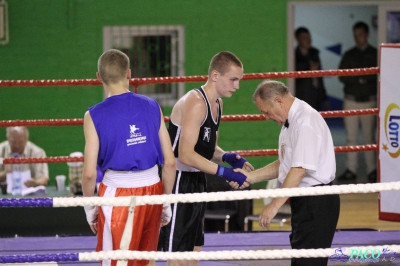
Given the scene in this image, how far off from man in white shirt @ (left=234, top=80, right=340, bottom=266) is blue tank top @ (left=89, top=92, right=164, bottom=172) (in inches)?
23.4

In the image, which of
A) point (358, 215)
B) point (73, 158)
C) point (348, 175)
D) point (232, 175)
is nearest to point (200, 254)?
point (232, 175)

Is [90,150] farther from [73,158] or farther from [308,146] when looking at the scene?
[73,158]

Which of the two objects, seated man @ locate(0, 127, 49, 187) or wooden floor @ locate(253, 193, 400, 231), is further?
wooden floor @ locate(253, 193, 400, 231)

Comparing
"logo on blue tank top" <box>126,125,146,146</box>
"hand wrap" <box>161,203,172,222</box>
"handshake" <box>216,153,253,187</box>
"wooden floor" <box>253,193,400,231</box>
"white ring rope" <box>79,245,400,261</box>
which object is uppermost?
"logo on blue tank top" <box>126,125,146,146</box>

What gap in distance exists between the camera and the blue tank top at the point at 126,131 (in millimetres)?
3242

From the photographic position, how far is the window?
9.03 m

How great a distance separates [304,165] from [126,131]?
81 cm

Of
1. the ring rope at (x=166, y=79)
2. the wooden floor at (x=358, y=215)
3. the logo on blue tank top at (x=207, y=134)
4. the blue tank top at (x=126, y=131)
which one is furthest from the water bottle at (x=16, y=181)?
the blue tank top at (x=126, y=131)

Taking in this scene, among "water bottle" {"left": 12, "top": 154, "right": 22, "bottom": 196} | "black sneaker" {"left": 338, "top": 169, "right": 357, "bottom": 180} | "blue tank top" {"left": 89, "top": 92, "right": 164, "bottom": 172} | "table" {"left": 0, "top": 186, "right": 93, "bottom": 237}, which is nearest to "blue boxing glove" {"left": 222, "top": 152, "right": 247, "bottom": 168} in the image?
"blue tank top" {"left": 89, "top": 92, "right": 164, "bottom": 172}

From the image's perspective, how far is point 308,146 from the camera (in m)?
3.44

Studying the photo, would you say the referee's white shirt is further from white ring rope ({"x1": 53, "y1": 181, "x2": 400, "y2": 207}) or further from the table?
the table

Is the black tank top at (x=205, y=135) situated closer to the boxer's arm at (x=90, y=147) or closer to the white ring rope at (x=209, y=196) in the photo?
the boxer's arm at (x=90, y=147)

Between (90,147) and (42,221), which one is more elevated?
(90,147)

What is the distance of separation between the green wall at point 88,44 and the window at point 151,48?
0.08 m
